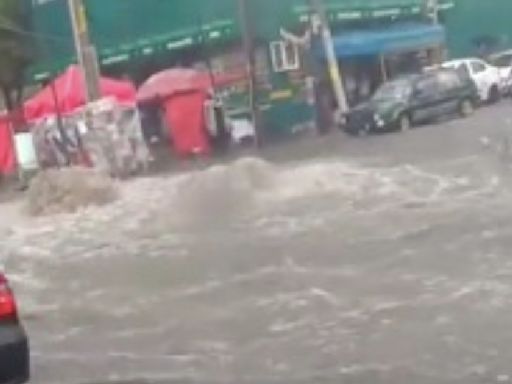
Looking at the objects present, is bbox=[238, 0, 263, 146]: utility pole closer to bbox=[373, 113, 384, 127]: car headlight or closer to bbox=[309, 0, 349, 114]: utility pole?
bbox=[309, 0, 349, 114]: utility pole

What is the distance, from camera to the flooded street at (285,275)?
1028 cm

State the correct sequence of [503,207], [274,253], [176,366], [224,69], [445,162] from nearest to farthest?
[176,366] → [274,253] → [503,207] → [445,162] → [224,69]

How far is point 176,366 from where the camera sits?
1041cm

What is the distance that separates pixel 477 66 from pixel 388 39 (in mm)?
3586

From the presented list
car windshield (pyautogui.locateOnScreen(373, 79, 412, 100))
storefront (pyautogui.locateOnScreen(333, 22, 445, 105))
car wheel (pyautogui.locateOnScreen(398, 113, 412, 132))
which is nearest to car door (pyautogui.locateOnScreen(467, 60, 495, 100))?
storefront (pyautogui.locateOnScreen(333, 22, 445, 105))

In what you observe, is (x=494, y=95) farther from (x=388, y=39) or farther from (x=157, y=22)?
(x=157, y=22)

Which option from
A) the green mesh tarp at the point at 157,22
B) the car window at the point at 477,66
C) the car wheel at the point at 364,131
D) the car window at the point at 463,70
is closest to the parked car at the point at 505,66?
the car window at the point at 477,66

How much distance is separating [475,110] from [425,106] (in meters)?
2.70

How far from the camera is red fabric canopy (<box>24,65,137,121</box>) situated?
36.1m

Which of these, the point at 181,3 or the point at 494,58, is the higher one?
the point at 181,3

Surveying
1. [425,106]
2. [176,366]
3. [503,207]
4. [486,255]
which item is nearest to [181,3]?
[425,106]

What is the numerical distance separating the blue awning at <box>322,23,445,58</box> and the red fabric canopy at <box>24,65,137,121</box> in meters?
7.29

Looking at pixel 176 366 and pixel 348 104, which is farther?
pixel 348 104

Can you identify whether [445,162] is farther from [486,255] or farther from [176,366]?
[176,366]
